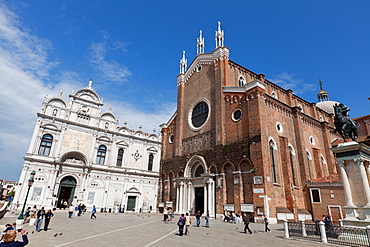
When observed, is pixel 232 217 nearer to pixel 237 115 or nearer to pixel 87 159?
pixel 237 115

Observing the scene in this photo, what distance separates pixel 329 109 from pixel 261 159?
3642cm

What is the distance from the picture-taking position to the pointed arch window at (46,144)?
82.6ft

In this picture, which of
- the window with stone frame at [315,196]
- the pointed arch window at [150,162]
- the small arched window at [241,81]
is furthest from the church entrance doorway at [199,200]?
the small arched window at [241,81]

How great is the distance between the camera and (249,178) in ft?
63.1

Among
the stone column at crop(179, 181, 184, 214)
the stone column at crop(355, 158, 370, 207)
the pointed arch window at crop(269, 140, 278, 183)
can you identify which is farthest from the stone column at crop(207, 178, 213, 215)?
the stone column at crop(355, 158, 370, 207)

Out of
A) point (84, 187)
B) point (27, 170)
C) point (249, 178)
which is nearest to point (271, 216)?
point (249, 178)

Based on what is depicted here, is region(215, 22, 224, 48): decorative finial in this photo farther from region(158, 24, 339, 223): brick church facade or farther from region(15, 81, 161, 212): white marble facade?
region(15, 81, 161, 212): white marble facade

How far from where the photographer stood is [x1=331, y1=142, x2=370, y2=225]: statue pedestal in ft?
33.1

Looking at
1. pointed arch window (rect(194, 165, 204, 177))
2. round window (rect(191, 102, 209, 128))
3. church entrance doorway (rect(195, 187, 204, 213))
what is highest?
round window (rect(191, 102, 209, 128))

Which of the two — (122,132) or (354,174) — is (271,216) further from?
(122,132)

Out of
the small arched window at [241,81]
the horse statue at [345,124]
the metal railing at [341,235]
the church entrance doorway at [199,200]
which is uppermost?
the small arched window at [241,81]

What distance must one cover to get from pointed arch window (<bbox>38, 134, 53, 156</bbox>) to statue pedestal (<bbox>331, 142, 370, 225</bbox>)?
28.0m

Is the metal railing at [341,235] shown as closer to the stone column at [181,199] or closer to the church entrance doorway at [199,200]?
the church entrance doorway at [199,200]

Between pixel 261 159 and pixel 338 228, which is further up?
pixel 261 159
